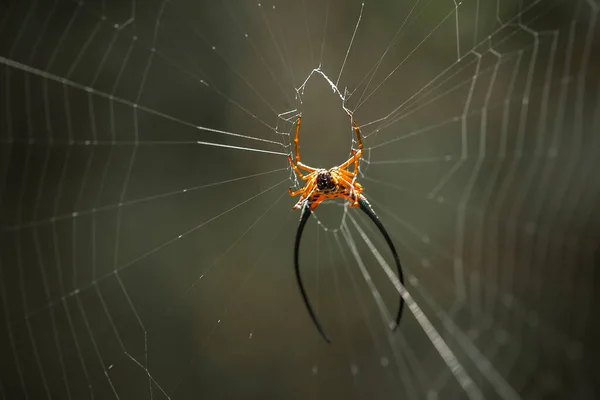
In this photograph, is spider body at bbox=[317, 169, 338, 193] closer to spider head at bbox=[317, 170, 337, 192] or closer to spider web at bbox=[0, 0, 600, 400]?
spider head at bbox=[317, 170, 337, 192]

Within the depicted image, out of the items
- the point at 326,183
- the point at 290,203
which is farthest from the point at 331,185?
the point at 290,203

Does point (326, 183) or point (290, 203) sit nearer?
point (326, 183)

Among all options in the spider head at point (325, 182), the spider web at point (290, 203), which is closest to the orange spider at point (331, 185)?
the spider head at point (325, 182)

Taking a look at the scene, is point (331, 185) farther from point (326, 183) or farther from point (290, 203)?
point (290, 203)

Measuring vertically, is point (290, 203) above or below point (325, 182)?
below

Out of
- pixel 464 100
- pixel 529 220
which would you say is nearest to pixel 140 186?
pixel 464 100

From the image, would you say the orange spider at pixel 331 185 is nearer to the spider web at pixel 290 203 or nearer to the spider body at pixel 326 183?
the spider body at pixel 326 183

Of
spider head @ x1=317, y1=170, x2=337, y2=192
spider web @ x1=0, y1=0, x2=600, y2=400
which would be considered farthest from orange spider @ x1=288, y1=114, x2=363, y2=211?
spider web @ x1=0, y1=0, x2=600, y2=400

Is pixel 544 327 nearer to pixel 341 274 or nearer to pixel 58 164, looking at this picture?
pixel 341 274
